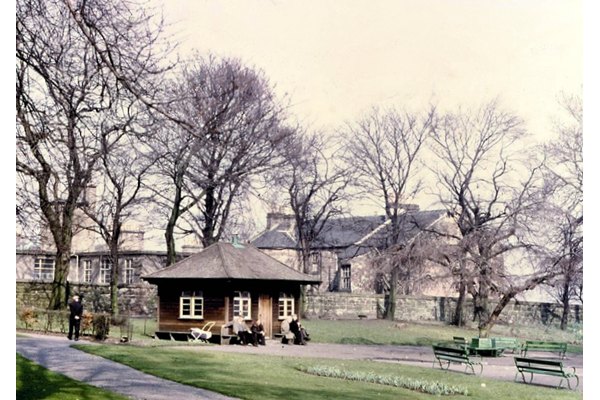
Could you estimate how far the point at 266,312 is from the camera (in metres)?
23.2

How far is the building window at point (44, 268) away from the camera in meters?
32.5

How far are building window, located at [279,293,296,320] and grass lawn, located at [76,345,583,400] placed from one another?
5.66m

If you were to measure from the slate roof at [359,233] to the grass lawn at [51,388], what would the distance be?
42.5 feet

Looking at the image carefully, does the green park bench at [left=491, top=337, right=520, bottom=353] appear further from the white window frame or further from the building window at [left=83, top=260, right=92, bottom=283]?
the building window at [left=83, top=260, right=92, bottom=283]

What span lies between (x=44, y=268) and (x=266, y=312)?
14.1 metres

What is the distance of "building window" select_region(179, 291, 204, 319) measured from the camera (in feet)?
72.7

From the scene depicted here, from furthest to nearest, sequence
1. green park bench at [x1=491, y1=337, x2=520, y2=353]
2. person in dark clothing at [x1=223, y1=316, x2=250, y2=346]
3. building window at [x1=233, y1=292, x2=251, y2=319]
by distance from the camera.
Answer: building window at [x1=233, y1=292, x2=251, y2=319]
person in dark clothing at [x1=223, y1=316, x2=250, y2=346]
green park bench at [x1=491, y1=337, x2=520, y2=353]

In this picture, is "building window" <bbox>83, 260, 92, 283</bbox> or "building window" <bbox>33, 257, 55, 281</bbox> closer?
"building window" <bbox>33, 257, 55, 281</bbox>

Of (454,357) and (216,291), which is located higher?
(216,291)

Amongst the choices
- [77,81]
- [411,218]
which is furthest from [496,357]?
[77,81]

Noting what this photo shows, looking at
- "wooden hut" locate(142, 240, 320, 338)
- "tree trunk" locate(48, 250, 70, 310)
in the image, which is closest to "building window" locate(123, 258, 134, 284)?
"tree trunk" locate(48, 250, 70, 310)

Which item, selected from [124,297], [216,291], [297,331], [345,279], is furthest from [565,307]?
[345,279]

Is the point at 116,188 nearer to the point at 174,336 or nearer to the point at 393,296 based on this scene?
the point at 174,336

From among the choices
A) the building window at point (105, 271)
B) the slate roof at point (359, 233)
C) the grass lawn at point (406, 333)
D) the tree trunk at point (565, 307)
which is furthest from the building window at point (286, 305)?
the building window at point (105, 271)
